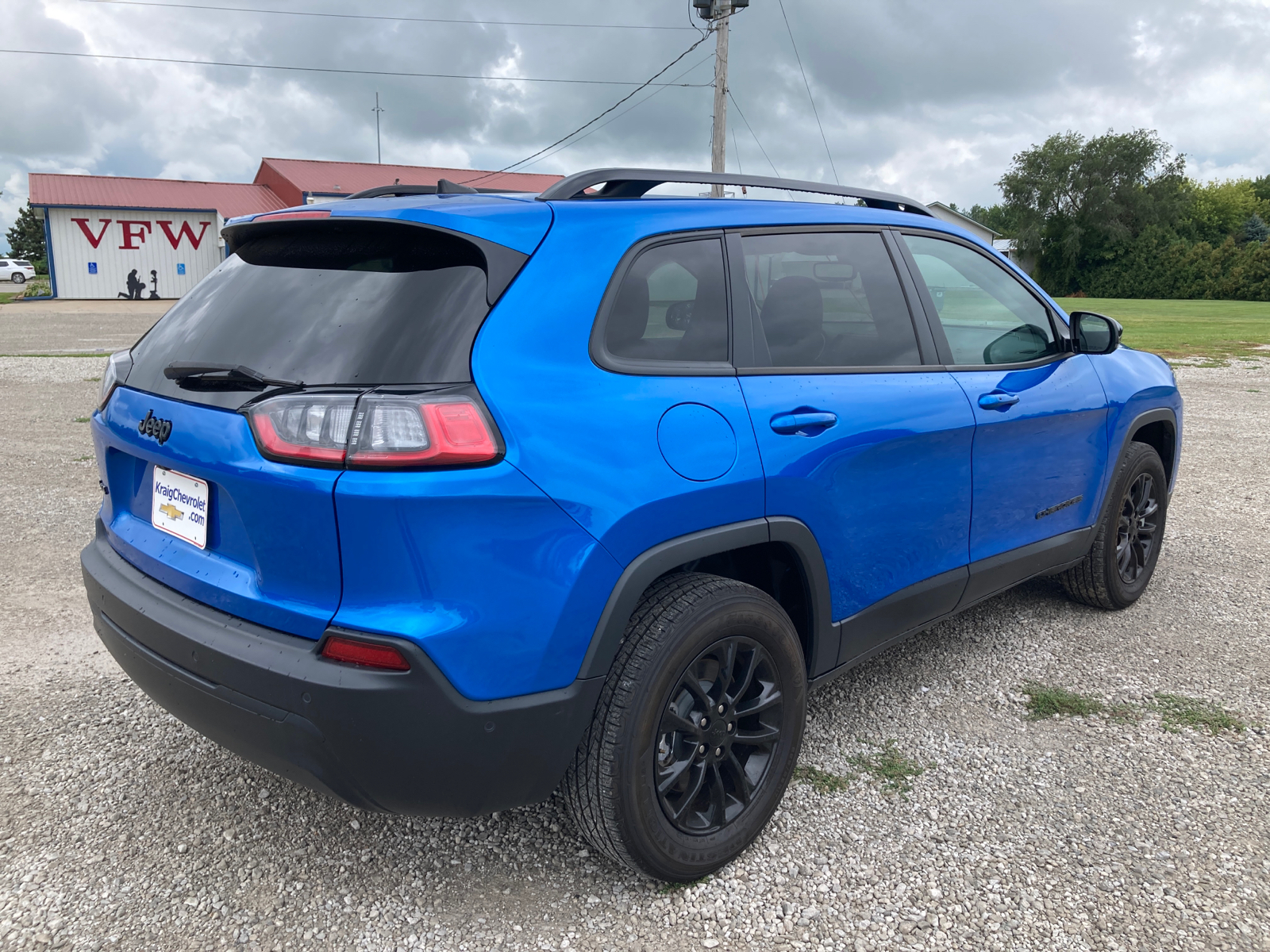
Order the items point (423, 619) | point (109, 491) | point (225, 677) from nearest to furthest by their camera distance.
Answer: point (423, 619) → point (225, 677) → point (109, 491)

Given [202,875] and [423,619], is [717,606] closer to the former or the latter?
[423,619]

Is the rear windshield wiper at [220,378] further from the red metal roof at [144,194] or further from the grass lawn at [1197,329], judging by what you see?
the red metal roof at [144,194]

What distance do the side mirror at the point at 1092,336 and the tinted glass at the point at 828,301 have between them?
3.68 feet

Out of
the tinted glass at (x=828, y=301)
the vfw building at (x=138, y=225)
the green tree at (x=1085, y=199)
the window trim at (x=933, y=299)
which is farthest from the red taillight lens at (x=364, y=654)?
the green tree at (x=1085, y=199)

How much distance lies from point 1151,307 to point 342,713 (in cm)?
4670

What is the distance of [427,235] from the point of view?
84.1 inches

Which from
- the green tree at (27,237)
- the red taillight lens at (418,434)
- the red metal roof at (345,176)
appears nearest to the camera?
the red taillight lens at (418,434)

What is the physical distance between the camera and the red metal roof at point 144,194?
37281mm

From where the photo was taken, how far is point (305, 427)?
1938 millimetres

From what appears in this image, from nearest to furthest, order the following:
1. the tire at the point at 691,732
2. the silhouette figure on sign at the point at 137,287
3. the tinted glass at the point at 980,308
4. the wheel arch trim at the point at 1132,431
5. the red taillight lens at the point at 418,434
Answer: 1. the red taillight lens at the point at 418,434
2. the tire at the point at 691,732
3. the tinted glass at the point at 980,308
4. the wheel arch trim at the point at 1132,431
5. the silhouette figure on sign at the point at 137,287

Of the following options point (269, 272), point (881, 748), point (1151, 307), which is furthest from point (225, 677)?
point (1151, 307)

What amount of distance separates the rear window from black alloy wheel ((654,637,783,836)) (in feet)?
3.23

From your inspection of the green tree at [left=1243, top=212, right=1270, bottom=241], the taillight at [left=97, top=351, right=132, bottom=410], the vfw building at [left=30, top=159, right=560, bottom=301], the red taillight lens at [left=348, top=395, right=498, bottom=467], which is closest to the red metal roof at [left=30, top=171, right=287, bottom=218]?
the vfw building at [left=30, top=159, right=560, bottom=301]

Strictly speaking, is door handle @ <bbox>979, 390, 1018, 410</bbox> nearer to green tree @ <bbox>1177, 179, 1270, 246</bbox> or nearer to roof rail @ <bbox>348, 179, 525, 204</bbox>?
roof rail @ <bbox>348, 179, 525, 204</bbox>
